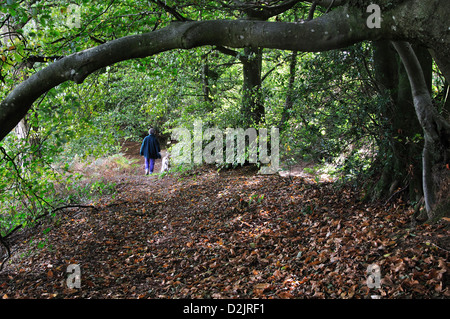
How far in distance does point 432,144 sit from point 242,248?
326 cm

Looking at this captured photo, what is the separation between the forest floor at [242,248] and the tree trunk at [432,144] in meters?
0.36

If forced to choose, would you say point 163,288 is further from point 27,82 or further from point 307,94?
point 307,94

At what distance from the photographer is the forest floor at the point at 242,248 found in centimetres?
399

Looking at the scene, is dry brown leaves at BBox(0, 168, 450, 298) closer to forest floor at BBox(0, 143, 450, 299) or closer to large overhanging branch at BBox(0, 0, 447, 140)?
forest floor at BBox(0, 143, 450, 299)

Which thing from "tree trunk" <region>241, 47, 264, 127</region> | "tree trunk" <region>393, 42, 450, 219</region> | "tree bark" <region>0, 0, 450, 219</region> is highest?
"tree trunk" <region>241, 47, 264, 127</region>

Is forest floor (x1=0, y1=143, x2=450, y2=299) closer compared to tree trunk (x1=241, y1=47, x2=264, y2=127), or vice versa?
forest floor (x1=0, y1=143, x2=450, y2=299)

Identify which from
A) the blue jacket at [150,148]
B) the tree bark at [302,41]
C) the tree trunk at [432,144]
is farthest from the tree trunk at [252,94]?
the blue jacket at [150,148]

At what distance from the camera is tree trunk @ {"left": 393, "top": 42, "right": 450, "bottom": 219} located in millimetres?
4488

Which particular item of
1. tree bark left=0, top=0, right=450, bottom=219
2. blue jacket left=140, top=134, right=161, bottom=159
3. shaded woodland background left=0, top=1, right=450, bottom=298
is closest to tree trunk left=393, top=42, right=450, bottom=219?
tree bark left=0, top=0, right=450, bottom=219

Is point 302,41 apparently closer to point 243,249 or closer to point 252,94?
point 243,249

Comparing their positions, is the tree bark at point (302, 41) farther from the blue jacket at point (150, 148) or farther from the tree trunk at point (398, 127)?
the blue jacket at point (150, 148)

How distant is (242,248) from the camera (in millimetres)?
5641

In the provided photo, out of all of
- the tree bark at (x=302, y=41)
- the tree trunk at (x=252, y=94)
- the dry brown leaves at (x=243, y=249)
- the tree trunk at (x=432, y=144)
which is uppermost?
the tree trunk at (x=252, y=94)

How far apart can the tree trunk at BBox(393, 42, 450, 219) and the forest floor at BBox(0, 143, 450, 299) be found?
14.0 inches
